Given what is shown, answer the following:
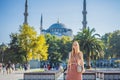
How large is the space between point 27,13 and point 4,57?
18889mm

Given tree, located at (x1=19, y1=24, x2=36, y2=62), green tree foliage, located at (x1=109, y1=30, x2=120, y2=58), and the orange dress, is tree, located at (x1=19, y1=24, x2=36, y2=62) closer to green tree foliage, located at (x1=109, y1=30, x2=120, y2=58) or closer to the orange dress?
green tree foliage, located at (x1=109, y1=30, x2=120, y2=58)

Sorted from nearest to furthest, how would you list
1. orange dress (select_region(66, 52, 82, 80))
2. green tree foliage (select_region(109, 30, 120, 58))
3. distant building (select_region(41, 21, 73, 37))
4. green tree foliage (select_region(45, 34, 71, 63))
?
orange dress (select_region(66, 52, 82, 80))
green tree foliage (select_region(109, 30, 120, 58))
green tree foliage (select_region(45, 34, 71, 63))
distant building (select_region(41, 21, 73, 37))

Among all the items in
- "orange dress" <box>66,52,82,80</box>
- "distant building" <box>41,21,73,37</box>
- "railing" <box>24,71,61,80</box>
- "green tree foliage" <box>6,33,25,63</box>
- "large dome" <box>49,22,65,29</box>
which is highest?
"large dome" <box>49,22,65,29</box>

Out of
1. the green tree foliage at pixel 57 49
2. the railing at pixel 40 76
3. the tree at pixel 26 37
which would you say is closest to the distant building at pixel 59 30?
the green tree foliage at pixel 57 49

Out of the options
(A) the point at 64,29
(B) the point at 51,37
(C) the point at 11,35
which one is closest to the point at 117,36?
(B) the point at 51,37

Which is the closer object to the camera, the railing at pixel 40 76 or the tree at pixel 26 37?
the railing at pixel 40 76

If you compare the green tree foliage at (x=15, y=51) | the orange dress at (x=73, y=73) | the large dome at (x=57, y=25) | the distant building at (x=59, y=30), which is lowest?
the orange dress at (x=73, y=73)

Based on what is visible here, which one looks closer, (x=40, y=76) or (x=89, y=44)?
(x=40, y=76)

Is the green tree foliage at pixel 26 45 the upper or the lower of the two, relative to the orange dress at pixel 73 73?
upper

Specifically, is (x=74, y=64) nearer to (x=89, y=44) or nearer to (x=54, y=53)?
(x=89, y=44)

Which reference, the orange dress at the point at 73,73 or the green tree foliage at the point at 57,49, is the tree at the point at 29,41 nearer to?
the green tree foliage at the point at 57,49

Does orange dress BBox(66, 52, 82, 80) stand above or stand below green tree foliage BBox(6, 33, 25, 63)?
below

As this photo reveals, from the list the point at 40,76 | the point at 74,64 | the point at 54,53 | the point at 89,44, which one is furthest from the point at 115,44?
the point at 74,64

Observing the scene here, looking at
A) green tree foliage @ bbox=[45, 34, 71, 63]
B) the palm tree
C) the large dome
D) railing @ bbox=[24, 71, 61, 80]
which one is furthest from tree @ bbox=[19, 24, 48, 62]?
the large dome
